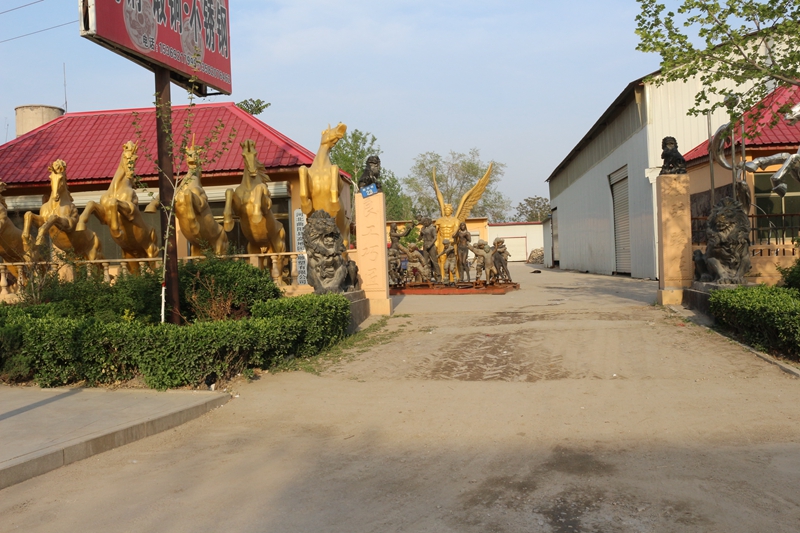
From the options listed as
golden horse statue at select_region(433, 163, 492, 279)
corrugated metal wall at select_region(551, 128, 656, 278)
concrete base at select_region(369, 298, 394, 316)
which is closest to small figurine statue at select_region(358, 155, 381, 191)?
concrete base at select_region(369, 298, 394, 316)

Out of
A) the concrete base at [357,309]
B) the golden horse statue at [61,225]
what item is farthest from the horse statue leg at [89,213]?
the concrete base at [357,309]

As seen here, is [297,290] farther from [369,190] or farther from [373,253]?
[369,190]

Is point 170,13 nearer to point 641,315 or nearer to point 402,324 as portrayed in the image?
point 402,324

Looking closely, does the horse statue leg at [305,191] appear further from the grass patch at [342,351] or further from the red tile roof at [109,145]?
the red tile roof at [109,145]

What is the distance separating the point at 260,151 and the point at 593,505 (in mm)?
16800

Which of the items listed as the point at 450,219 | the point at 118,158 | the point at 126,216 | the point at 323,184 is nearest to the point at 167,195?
the point at 126,216

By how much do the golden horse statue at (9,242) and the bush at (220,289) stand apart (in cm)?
444

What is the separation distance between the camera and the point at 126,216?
42.8 feet

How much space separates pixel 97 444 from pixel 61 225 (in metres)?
7.60

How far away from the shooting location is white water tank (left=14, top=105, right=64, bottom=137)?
2500cm

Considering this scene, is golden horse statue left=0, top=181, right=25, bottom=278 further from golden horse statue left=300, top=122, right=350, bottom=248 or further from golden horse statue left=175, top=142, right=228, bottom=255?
golden horse statue left=300, top=122, right=350, bottom=248

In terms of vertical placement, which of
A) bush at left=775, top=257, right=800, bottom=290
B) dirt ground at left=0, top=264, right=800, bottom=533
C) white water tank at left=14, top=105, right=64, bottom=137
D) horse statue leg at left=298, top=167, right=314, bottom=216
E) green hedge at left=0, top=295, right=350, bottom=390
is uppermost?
white water tank at left=14, top=105, right=64, bottom=137

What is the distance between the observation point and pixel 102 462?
222 inches

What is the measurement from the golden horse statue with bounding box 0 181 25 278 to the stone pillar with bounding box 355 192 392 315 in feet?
21.4
